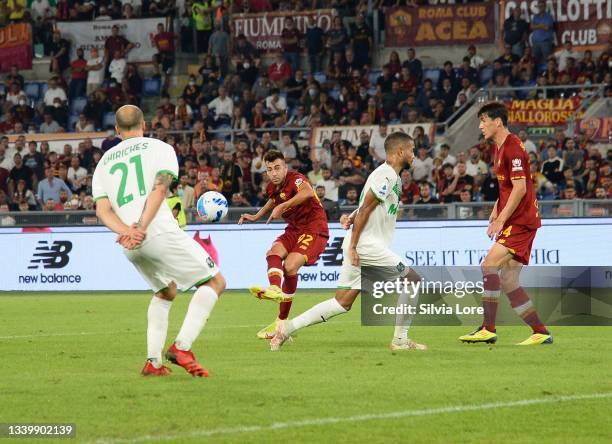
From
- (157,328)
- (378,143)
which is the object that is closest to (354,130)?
(378,143)

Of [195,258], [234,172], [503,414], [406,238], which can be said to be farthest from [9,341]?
[234,172]

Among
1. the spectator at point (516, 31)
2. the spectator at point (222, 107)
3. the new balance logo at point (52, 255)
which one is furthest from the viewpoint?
the spectator at point (222, 107)

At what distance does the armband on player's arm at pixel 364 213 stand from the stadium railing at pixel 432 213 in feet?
35.5

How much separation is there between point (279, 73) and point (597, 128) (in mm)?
8872

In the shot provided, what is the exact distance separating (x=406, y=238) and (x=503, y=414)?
15388 mm

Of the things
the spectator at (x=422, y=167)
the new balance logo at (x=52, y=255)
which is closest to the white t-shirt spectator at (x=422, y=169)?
the spectator at (x=422, y=167)

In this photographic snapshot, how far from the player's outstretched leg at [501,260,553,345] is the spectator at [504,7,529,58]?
17.9m

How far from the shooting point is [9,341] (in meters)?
14.0

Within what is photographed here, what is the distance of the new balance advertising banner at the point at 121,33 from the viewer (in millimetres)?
35969

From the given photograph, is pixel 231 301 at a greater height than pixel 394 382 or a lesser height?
lesser

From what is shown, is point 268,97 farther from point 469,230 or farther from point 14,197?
point 469,230

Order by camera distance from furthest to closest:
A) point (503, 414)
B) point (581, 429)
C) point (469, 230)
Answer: point (469, 230), point (503, 414), point (581, 429)

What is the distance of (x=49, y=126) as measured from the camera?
32.8 m

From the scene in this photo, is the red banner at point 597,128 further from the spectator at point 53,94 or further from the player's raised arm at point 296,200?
the spectator at point 53,94
